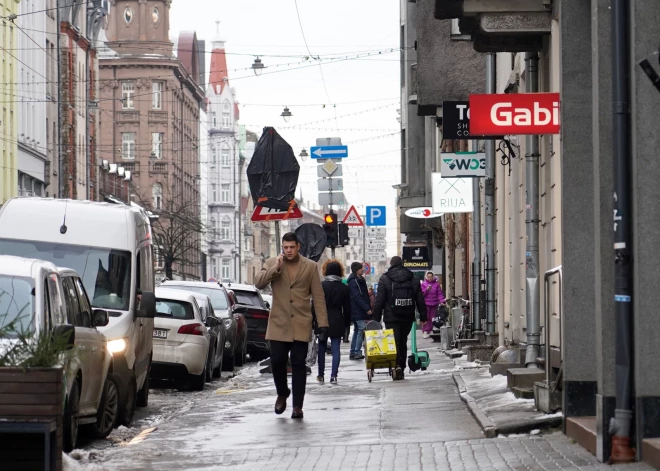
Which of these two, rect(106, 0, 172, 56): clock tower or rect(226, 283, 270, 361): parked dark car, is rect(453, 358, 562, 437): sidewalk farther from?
rect(106, 0, 172, 56): clock tower

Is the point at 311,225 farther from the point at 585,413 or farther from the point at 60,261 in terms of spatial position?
the point at 585,413

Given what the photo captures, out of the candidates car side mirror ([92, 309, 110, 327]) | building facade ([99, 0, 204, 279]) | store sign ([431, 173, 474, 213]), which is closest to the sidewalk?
car side mirror ([92, 309, 110, 327])

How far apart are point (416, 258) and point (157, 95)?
84.0 meters

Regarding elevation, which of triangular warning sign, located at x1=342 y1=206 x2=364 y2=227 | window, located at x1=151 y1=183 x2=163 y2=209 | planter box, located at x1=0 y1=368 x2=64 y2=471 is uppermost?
window, located at x1=151 y1=183 x2=163 y2=209

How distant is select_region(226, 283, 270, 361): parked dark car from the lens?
33750 mm

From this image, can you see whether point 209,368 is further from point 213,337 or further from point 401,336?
point 401,336

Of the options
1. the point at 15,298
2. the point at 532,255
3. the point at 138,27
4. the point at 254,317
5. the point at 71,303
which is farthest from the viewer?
the point at 138,27

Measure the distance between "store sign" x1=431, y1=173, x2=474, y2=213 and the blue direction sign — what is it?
8.38 metres

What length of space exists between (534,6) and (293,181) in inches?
308

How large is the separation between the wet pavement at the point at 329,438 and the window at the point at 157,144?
11402cm

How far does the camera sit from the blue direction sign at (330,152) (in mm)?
38156

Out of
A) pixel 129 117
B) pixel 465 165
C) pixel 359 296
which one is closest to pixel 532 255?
pixel 465 165

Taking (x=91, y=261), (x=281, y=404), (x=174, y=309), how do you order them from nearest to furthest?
(x=281, y=404), (x=91, y=261), (x=174, y=309)

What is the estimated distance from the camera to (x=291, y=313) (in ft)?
51.3
